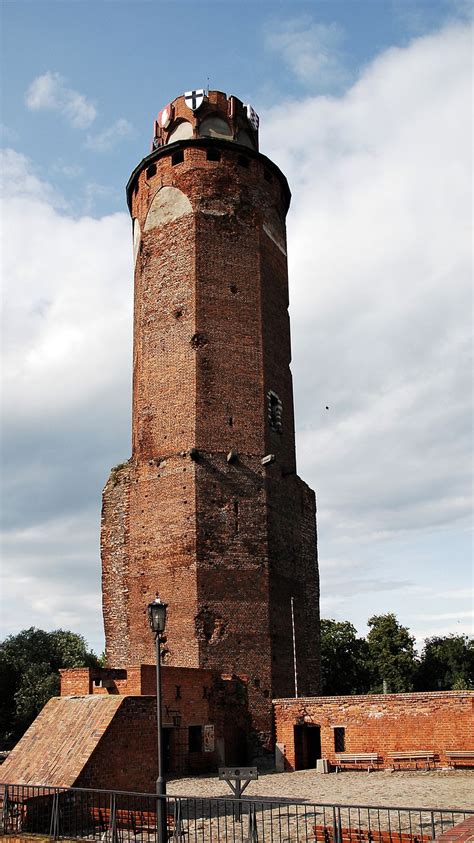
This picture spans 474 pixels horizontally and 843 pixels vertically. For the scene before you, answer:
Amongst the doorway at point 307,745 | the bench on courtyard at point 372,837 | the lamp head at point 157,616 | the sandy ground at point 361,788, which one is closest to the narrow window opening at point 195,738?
the sandy ground at point 361,788

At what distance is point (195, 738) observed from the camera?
755 inches

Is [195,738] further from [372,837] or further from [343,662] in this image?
[343,662]

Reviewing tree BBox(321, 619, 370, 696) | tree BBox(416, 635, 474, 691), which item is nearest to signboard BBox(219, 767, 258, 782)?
tree BBox(321, 619, 370, 696)

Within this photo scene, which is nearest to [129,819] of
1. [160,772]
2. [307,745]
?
[160,772]

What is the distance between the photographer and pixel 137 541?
77.0 ft

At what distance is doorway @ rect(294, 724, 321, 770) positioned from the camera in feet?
66.5

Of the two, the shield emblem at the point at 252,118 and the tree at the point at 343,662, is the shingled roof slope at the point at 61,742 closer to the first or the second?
the shield emblem at the point at 252,118

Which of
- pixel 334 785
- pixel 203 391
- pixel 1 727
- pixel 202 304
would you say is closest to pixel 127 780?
pixel 334 785

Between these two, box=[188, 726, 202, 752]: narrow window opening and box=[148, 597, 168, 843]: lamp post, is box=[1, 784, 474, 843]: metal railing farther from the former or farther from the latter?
box=[188, 726, 202, 752]: narrow window opening

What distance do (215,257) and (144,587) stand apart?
11.0 metres

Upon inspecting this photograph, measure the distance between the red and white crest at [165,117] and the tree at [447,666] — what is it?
1428 inches

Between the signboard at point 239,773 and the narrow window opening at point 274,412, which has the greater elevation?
the narrow window opening at point 274,412

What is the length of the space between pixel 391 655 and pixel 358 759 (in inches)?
1077

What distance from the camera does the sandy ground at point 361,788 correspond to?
1321 centimetres
